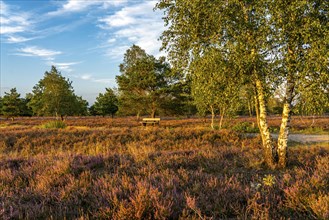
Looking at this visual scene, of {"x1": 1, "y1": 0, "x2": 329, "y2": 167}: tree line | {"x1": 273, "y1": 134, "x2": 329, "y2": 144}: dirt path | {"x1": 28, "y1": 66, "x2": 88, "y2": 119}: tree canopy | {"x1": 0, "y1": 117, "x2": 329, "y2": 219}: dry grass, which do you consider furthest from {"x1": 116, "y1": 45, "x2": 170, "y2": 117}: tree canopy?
{"x1": 0, "y1": 117, "x2": 329, "y2": 219}: dry grass

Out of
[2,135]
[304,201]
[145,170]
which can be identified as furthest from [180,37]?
[2,135]

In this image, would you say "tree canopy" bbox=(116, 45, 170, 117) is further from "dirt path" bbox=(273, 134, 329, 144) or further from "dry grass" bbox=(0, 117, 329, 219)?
"dry grass" bbox=(0, 117, 329, 219)

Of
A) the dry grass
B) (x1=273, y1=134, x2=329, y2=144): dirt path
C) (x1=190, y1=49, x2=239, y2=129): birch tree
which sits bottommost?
(x1=273, y1=134, x2=329, y2=144): dirt path

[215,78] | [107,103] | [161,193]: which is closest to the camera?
[161,193]

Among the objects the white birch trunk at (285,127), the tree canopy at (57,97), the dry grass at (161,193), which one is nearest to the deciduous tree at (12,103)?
the tree canopy at (57,97)

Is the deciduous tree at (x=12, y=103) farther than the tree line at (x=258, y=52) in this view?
Yes

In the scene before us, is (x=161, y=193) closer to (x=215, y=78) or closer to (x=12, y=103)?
(x=215, y=78)

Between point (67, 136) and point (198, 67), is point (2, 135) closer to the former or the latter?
point (67, 136)

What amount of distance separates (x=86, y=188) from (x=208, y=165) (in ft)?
12.2

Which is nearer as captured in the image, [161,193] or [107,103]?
[161,193]

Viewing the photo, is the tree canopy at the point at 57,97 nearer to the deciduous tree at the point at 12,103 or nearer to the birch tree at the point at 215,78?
the deciduous tree at the point at 12,103

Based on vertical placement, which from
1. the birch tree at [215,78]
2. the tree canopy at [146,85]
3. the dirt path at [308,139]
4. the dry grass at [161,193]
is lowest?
the dirt path at [308,139]

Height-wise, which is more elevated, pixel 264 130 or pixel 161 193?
pixel 264 130

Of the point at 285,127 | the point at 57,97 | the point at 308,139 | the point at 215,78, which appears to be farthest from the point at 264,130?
the point at 57,97
